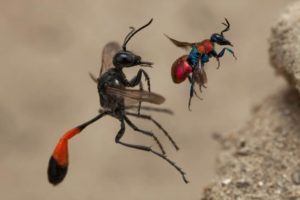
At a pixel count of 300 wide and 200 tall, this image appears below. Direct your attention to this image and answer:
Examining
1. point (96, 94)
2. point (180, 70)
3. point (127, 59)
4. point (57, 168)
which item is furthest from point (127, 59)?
point (96, 94)

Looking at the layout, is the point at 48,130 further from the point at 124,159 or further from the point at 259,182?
the point at 259,182

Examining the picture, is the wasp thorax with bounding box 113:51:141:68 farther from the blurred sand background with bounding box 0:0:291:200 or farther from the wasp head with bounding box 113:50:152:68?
the blurred sand background with bounding box 0:0:291:200

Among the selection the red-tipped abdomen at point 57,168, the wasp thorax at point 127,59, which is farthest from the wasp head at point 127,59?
the red-tipped abdomen at point 57,168

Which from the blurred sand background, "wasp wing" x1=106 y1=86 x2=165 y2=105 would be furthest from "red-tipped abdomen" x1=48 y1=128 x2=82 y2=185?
the blurred sand background

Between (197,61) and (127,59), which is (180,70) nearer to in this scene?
(197,61)

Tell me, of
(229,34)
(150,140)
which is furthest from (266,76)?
(150,140)

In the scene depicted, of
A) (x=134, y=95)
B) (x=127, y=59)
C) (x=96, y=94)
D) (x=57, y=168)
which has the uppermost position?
(x=96, y=94)
